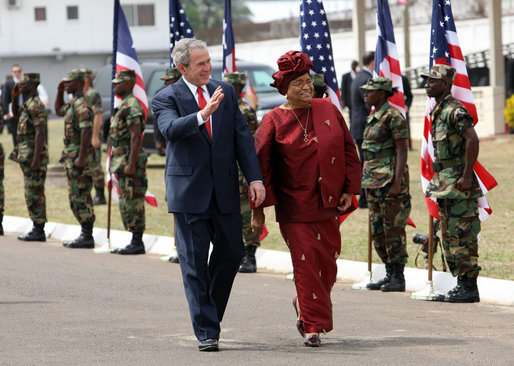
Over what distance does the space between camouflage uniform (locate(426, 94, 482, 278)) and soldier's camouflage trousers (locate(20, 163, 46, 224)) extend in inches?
238

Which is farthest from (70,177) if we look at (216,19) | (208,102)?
(216,19)

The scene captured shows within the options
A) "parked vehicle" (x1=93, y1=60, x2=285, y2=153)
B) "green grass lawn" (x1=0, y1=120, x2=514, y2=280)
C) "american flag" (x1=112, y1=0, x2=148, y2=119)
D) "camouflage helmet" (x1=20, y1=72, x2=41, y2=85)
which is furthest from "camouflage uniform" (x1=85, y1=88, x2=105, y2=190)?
"parked vehicle" (x1=93, y1=60, x2=285, y2=153)

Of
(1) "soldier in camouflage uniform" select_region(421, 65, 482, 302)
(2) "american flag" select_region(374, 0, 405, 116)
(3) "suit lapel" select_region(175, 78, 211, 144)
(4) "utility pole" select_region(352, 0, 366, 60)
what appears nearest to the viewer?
(3) "suit lapel" select_region(175, 78, 211, 144)

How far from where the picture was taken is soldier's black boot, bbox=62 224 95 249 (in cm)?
1312

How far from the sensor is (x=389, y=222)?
962 cm

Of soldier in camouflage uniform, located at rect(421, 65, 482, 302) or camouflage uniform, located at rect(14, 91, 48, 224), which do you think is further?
camouflage uniform, located at rect(14, 91, 48, 224)

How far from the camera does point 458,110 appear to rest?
8.80 metres

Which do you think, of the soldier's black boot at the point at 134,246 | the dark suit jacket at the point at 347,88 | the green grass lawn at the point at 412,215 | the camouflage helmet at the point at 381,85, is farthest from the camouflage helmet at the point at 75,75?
the dark suit jacket at the point at 347,88

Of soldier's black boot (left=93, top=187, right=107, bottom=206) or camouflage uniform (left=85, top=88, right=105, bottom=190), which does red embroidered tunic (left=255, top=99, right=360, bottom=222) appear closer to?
camouflage uniform (left=85, top=88, right=105, bottom=190)

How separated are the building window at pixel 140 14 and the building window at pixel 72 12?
259 cm

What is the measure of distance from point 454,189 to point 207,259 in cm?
275

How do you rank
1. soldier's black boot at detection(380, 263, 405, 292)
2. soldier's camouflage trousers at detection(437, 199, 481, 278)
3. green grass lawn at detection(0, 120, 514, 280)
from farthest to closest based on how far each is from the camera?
green grass lawn at detection(0, 120, 514, 280), soldier's black boot at detection(380, 263, 405, 292), soldier's camouflage trousers at detection(437, 199, 481, 278)

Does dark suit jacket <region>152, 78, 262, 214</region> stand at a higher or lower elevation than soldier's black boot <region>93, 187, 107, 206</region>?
higher

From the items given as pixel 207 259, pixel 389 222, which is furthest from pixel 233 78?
pixel 207 259
